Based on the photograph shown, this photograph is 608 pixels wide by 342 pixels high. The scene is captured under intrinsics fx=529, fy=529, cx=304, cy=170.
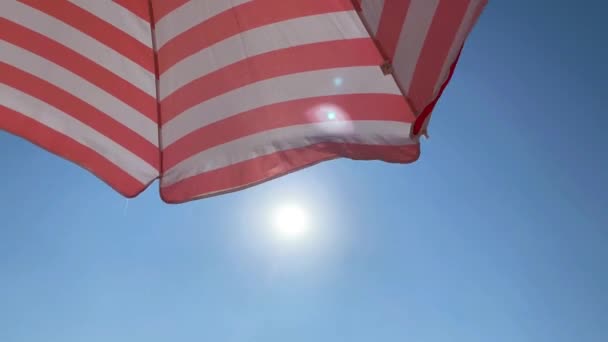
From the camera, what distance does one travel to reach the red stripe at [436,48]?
1642mm

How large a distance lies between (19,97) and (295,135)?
1373mm

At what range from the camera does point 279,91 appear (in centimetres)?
232

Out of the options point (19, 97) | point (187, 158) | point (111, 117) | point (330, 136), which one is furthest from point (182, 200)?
point (19, 97)

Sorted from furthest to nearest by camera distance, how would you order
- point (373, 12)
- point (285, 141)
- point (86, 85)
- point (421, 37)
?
point (86, 85), point (285, 141), point (373, 12), point (421, 37)

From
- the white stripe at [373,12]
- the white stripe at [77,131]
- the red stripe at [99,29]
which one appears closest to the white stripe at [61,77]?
the white stripe at [77,131]

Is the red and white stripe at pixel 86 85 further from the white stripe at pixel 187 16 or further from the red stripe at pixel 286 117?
the red stripe at pixel 286 117

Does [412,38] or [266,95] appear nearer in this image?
[412,38]

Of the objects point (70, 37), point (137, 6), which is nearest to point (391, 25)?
point (137, 6)

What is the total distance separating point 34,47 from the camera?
2.53 m

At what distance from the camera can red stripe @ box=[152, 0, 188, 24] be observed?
96.2 inches

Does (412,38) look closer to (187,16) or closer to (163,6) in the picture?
(187,16)

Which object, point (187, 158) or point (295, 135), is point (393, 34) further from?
point (187, 158)

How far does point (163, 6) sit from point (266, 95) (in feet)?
2.19

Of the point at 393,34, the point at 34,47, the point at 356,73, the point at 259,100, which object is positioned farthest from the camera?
the point at 34,47
